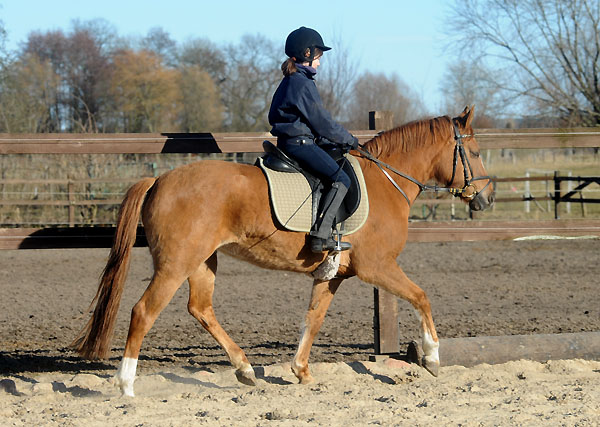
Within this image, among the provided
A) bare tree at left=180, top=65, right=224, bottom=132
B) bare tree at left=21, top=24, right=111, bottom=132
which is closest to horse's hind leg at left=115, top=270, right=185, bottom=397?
bare tree at left=180, top=65, right=224, bottom=132

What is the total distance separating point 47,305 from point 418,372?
17.4 feet

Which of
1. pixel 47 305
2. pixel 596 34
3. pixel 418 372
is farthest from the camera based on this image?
pixel 596 34

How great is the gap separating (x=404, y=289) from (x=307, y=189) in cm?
105

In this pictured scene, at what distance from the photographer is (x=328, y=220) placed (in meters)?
4.95

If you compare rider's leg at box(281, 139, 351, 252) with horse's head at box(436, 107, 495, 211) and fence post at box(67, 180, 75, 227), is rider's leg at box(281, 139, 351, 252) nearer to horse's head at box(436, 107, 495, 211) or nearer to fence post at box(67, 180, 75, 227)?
horse's head at box(436, 107, 495, 211)

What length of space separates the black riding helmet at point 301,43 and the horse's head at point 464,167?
1.38 metres

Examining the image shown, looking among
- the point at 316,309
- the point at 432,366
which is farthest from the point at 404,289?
the point at 316,309

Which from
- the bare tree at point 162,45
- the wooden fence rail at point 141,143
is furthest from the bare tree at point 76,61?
the wooden fence rail at point 141,143

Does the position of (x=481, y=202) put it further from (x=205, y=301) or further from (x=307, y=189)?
(x=205, y=301)

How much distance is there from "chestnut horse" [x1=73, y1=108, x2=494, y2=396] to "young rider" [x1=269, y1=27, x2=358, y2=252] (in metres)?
0.26

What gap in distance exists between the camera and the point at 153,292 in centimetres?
473

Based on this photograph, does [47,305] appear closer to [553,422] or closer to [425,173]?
[425,173]

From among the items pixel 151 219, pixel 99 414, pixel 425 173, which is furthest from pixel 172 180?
pixel 425 173

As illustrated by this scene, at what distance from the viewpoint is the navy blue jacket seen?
4.99 meters
